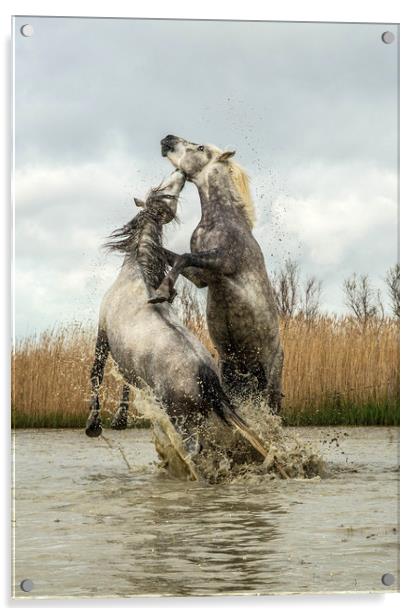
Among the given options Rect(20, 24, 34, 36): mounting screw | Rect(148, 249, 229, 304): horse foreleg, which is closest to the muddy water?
Rect(148, 249, 229, 304): horse foreleg

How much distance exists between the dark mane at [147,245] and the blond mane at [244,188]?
0.38 metres

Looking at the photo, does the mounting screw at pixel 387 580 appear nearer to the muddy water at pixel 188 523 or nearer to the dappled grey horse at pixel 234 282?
the muddy water at pixel 188 523

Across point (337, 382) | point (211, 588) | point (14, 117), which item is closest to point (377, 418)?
point (337, 382)

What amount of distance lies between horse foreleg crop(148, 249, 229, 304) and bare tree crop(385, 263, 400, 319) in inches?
29.8

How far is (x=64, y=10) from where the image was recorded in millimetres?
5180

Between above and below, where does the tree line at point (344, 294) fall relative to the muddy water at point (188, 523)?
above

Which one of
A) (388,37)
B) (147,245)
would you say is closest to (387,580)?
(147,245)

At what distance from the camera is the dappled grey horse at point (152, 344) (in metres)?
5.49

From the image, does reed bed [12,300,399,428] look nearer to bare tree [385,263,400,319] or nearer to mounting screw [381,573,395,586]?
bare tree [385,263,400,319]

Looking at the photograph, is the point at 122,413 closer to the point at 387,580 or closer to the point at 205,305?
the point at 205,305

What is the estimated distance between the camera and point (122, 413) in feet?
18.4

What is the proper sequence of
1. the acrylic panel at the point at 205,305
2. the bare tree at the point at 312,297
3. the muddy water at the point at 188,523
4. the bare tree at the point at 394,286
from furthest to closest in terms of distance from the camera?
1. the bare tree at the point at 312,297
2. the bare tree at the point at 394,286
3. the acrylic panel at the point at 205,305
4. the muddy water at the point at 188,523

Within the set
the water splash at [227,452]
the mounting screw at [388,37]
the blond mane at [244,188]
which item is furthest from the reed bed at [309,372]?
the mounting screw at [388,37]
